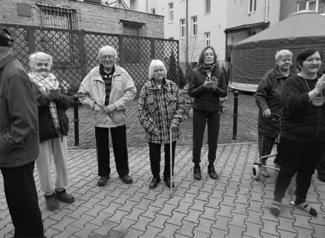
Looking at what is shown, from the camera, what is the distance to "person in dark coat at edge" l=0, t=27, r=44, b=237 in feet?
6.71

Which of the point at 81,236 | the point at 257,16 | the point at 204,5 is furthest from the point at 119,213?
the point at 204,5

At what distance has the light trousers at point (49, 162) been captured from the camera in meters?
3.17

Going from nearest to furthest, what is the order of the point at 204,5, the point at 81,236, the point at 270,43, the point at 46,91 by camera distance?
the point at 81,236, the point at 46,91, the point at 270,43, the point at 204,5

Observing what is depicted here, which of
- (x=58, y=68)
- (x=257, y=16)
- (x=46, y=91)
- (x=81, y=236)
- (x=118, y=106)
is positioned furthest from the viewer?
(x=257, y=16)

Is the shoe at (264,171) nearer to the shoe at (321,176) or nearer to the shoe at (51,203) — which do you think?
the shoe at (321,176)

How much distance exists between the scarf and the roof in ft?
34.8

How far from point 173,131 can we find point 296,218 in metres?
1.71

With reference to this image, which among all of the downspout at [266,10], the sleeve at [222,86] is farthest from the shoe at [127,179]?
the downspout at [266,10]

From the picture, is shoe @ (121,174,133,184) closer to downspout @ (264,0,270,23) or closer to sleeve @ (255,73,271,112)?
sleeve @ (255,73,271,112)

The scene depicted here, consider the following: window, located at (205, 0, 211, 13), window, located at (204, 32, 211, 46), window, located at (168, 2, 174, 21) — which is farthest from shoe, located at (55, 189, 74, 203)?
window, located at (168, 2, 174, 21)

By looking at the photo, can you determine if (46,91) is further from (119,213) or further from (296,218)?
(296,218)

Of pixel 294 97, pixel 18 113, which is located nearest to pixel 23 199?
pixel 18 113

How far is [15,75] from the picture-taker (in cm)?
204

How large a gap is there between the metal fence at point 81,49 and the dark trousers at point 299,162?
844cm
